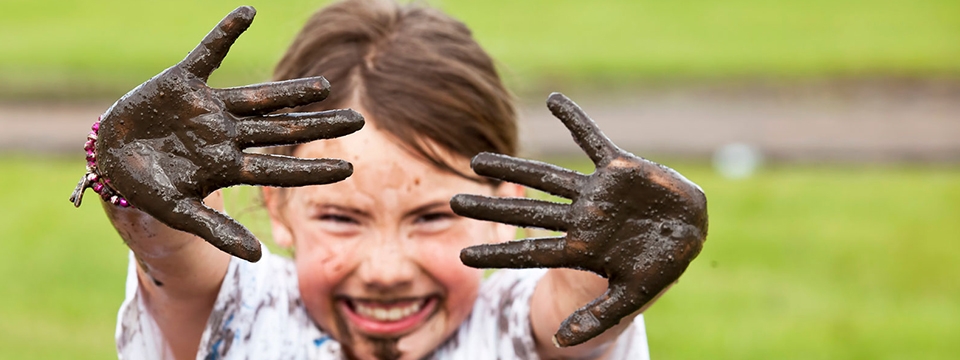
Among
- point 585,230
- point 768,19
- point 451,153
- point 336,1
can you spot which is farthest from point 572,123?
point 768,19

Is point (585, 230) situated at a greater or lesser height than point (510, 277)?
lesser

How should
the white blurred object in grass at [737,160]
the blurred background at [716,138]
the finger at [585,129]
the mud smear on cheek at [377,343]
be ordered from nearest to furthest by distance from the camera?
the finger at [585,129] < the mud smear on cheek at [377,343] < the blurred background at [716,138] < the white blurred object in grass at [737,160]

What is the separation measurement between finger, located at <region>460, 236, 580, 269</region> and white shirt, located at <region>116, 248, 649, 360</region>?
0.45m

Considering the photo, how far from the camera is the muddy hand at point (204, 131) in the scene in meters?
1.85

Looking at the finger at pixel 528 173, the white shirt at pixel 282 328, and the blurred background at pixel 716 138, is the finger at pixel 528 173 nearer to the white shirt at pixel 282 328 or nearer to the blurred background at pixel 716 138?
the white shirt at pixel 282 328

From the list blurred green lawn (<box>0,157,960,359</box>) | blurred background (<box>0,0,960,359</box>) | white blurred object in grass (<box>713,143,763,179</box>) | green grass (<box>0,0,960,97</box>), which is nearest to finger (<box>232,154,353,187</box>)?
blurred background (<box>0,0,960,359</box>)

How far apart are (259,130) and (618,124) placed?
728 centimetres

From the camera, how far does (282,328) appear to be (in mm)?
2391

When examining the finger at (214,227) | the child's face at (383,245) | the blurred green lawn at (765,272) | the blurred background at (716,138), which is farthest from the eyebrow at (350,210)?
the blurred green lawn at (765,272)

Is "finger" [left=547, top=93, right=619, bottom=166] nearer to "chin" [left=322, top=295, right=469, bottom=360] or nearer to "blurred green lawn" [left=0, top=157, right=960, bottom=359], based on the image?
"chin" [left=322, top=295, right=469, bottom=360]

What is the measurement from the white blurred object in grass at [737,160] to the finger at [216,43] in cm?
600

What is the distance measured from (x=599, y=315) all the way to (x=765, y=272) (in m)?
3.75

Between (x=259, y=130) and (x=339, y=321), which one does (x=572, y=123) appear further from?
(x=339, y=321)

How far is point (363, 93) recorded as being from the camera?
233cm
